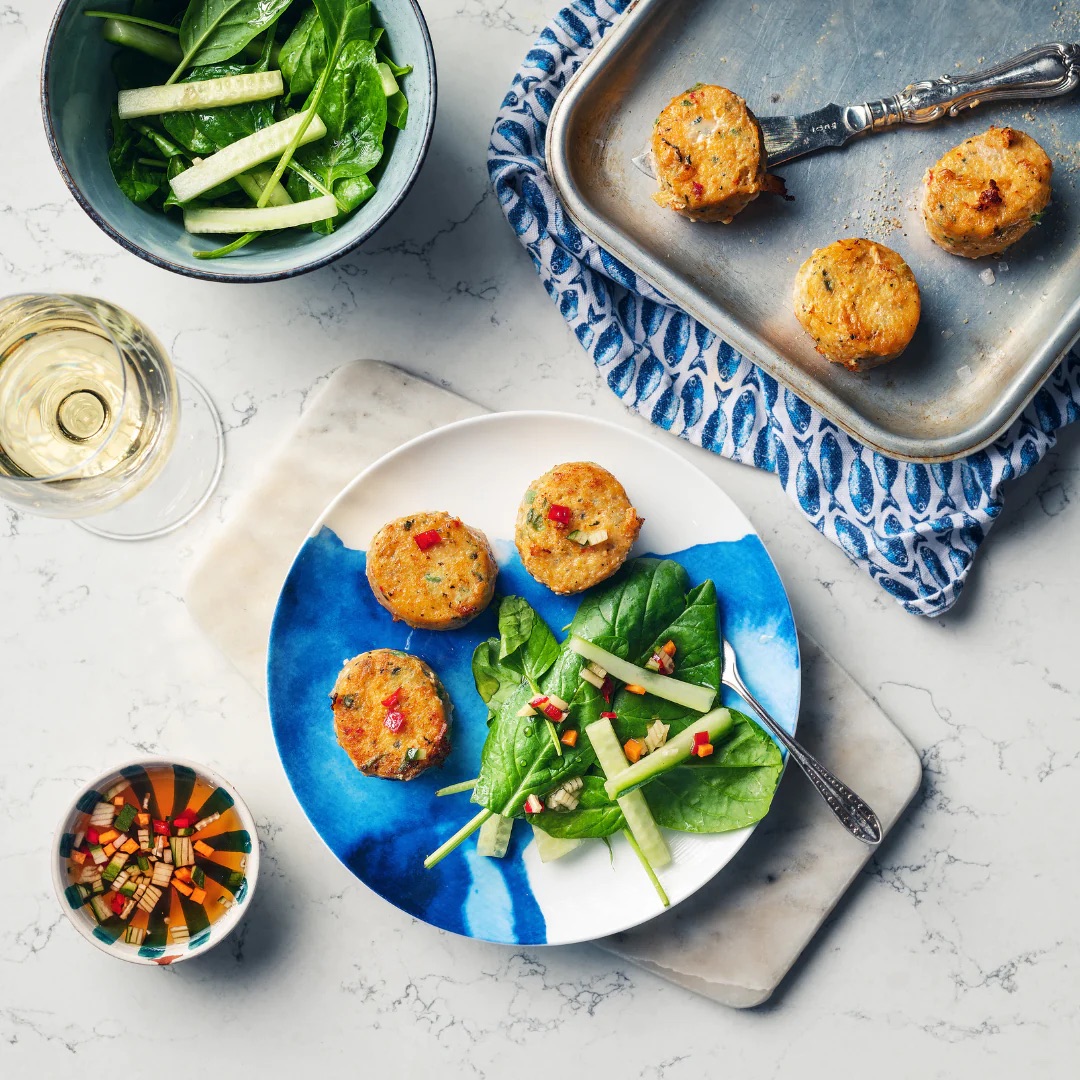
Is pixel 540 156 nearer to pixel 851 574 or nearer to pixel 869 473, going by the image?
pixel 869 473

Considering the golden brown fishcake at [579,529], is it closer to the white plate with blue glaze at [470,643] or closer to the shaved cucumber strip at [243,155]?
the white plate with blue glaze at [470,643]

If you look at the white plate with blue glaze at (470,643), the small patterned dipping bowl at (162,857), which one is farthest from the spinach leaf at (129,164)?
the small patterned dipping bowl at (162,857)

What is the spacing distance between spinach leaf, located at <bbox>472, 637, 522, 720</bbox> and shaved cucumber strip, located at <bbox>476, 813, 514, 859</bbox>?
29cm

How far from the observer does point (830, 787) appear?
2.58m

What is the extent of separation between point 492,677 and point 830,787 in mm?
985

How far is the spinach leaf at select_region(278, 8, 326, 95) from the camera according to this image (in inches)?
95.0

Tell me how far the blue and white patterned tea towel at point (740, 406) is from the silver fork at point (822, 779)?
543 millimetres

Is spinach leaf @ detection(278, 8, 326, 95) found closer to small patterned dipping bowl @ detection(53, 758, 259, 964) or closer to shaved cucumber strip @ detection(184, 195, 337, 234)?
shaved cucumber strip @ detection(184, 195, 337, 234)

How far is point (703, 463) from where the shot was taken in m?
2.82

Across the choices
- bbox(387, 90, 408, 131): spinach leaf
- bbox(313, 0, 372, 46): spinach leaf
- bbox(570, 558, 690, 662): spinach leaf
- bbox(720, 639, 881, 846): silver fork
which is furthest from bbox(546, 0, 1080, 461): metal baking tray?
bbox(720, 639, 881, 846): silver fork

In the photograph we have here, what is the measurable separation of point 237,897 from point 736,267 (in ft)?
7.56

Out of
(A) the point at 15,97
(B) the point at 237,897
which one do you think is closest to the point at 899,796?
(B) the point at 237,897

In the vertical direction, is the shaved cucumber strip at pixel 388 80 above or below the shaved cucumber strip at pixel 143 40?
below

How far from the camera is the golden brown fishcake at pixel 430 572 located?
252 cm
